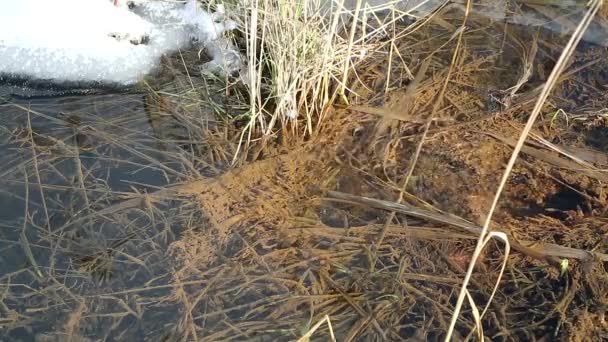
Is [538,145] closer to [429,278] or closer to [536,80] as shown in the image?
[536,80]

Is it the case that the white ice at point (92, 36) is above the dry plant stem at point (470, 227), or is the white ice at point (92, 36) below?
above

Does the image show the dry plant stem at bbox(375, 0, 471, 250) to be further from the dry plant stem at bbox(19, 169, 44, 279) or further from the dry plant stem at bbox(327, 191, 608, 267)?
the dry plant stem at bbox(19, 169, 44, 279)

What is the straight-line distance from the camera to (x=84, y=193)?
6.10 ft

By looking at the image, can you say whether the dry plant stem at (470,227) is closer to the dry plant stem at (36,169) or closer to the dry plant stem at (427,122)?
the dry plant stem at (427,122)

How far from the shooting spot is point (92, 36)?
2289 mm

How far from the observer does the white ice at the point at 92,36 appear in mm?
2201

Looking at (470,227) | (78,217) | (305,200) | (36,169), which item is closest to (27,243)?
(78,217)

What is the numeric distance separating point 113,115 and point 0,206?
19.1 inches

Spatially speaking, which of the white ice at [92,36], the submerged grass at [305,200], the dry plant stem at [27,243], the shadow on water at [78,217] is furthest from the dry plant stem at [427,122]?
the dry plant stem at [27,243]

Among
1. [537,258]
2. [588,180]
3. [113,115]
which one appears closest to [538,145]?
[588,180]

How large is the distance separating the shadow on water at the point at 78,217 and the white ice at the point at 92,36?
0.39 feet

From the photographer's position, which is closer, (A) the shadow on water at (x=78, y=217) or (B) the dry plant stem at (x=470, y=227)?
(A) the shadow on water at (x=78, y=217)

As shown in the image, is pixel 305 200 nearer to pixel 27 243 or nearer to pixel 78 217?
pixel 78 217

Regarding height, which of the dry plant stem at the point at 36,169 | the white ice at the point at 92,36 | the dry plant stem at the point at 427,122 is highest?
the white ice at the point at 92,36
